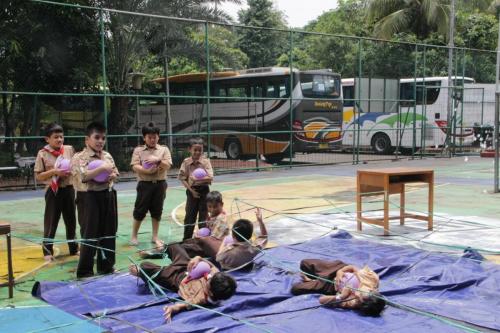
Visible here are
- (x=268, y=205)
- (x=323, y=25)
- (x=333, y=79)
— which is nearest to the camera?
(x=268, y=205)

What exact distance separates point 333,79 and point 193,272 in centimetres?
1668

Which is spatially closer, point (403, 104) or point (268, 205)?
point (268, 205)

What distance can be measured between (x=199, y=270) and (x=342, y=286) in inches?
45.6

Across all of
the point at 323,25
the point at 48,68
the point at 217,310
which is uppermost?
the point at 323,25

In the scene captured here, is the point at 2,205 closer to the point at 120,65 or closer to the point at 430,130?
the point at 120,65

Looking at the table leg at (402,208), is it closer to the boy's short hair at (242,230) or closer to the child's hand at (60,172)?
Result: the boy's short hair at (242,230)

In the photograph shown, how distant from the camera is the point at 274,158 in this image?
1922cm

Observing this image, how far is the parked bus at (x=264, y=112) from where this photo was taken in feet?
61.9

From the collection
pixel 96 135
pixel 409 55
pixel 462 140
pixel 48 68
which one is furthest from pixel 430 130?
pixel 96 135

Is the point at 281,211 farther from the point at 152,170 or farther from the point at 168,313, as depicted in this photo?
the point at 168,313

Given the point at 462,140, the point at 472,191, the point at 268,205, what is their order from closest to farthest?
the point at 268,205, the point at 472,191, the point at 462,140

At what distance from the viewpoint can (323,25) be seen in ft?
119

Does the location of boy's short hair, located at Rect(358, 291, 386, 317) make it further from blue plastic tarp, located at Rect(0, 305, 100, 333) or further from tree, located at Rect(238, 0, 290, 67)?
tree, located at Rect(238, 0, 290, 67)

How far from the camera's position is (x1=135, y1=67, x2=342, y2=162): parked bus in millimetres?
18859
